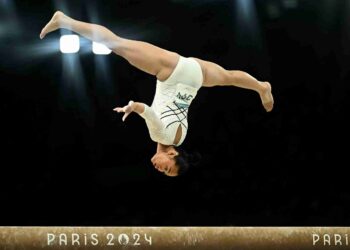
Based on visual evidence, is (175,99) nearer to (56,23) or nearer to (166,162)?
(166,162)

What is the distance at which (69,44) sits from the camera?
3.59 meters

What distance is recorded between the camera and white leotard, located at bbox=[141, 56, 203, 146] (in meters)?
3.50

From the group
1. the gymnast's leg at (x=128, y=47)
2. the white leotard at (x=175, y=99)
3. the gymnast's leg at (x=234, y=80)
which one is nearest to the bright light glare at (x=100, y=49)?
the gymnast's leg at (x=128, y=47)

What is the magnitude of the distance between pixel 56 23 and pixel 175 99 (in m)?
0.90

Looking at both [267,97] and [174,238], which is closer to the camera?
[174,238]

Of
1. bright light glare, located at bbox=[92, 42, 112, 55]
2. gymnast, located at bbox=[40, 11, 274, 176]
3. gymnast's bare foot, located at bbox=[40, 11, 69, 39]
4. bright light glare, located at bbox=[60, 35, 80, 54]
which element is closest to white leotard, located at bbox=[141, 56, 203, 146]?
gymnast, located at bbox=[40, 11, 274, 176]

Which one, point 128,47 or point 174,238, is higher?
point 128,47

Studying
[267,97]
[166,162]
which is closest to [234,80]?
[267,97]

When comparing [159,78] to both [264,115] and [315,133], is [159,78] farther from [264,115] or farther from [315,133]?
[315,133]

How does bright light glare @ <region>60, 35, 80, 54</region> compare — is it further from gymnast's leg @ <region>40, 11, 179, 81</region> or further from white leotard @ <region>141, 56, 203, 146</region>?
white leotard @ <region>141, 56, 203, 146</region>

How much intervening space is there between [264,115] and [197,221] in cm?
83

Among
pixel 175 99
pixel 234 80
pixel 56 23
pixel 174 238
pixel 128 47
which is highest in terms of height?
pixel 56 23

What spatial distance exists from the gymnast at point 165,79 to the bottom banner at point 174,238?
0.42 metres

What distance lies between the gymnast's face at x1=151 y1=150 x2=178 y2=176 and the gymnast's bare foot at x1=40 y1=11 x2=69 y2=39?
1039mm
